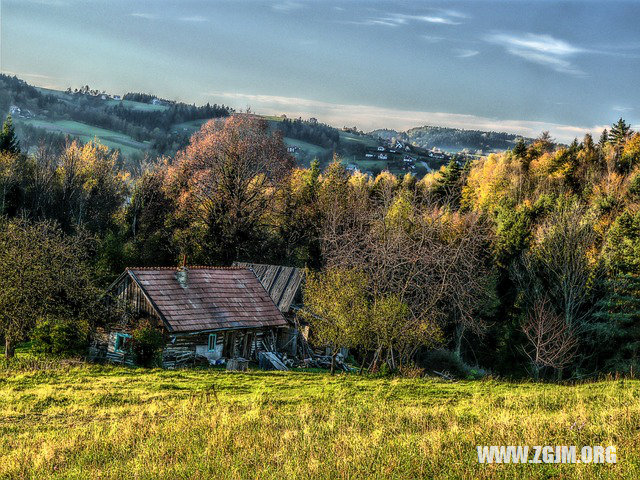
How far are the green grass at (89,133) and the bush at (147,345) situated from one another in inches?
4568

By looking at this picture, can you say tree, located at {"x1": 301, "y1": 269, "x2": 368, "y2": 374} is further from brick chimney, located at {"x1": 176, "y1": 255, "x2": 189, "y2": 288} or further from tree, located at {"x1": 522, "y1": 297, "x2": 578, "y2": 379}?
tree, located at {"x1": 522, "y1": 297, "x2": 578, "y2": 379}

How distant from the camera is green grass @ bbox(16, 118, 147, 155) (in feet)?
468

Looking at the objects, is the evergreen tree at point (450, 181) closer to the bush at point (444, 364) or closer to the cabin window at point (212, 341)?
the bush at point (444, 364)

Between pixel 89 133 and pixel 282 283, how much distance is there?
5270 inches

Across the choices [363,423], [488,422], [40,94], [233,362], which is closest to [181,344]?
[233,362]

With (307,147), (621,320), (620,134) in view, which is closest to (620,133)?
(620,134)

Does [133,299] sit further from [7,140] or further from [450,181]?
[450,181]

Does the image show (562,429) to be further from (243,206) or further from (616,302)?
(243,206)

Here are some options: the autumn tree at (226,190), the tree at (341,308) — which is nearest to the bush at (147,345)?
the tree at (341,308)

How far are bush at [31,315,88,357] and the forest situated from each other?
70 mm

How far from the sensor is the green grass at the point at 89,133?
14275 centimetres

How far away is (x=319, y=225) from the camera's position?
53531mm

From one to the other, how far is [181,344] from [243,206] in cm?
2080

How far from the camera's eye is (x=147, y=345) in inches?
1089
